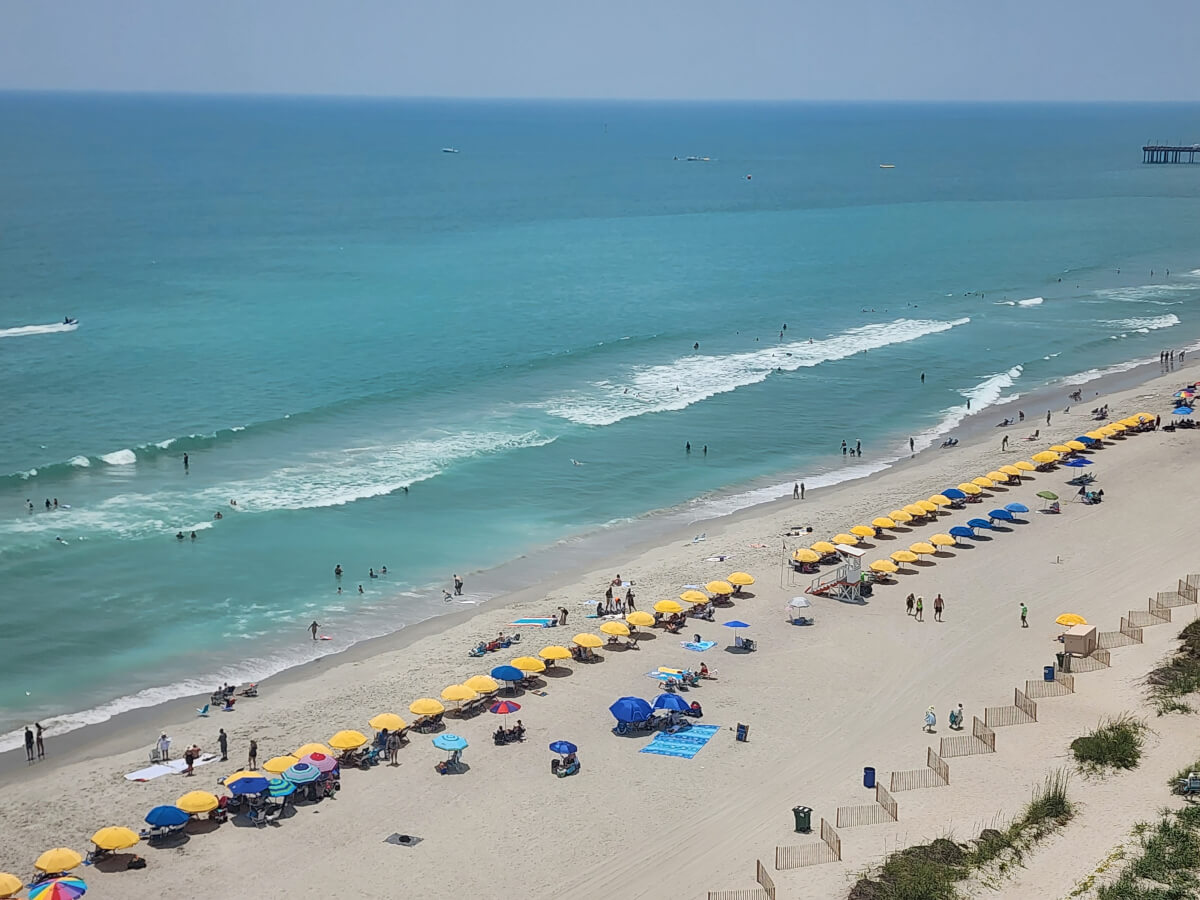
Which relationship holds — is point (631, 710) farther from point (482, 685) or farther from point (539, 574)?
point (539, 574)

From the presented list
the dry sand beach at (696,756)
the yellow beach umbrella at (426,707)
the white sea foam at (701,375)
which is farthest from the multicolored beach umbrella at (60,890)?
the white sea foam at (701,375)

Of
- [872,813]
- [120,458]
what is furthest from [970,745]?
[120,458]

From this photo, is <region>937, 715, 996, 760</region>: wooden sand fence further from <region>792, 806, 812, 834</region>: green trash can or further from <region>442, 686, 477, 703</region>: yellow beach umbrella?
<region>442, 686, 477, 703</region>: yellow beach umbrella

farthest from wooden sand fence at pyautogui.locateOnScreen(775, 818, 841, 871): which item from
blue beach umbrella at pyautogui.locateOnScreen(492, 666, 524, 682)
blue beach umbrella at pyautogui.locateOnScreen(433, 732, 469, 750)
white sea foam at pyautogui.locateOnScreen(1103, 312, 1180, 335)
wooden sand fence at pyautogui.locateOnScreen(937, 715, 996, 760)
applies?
white sea foam at pyautogui.locateOnScreen(1103, 312, 1180, 335)

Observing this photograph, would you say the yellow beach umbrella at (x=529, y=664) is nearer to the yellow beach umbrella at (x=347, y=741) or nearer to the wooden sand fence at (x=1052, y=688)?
the yellow beach umbrella at (x=347, y=741)

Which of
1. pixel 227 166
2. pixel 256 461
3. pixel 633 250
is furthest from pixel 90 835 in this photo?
pixel 227 166

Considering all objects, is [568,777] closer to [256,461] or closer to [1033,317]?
[256,461]
